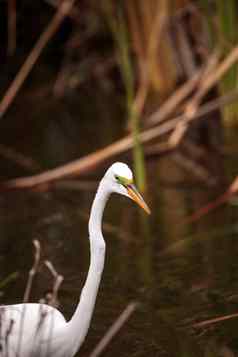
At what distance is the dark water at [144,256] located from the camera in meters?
4.35

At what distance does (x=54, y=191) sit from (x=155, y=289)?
201 cm

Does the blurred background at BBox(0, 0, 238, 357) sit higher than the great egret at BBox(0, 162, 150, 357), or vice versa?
the blurred background at BBox(0, 0, 238, 357)

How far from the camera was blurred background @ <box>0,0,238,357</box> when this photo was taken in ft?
15.6

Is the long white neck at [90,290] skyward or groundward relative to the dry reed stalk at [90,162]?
groundward

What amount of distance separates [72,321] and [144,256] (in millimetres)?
1991

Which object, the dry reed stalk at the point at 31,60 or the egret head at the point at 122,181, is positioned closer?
the egret head at the point at 122,181

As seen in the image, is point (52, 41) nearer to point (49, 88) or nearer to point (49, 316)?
point (49, 88)

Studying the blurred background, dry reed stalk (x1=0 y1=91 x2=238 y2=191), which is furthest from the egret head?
dry reed stalk (x1=0 y1=91 x2=238 y2=191)

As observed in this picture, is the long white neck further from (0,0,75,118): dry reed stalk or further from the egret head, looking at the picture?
(0,0,75,118): dry reed stalk

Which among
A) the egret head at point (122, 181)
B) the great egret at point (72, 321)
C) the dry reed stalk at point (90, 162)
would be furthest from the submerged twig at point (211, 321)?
the dry reed stalk at point (90, 162)

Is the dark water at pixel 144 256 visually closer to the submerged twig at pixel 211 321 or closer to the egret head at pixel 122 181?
the submerged twig at pixel 211 321

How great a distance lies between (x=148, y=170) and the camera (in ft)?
23.4

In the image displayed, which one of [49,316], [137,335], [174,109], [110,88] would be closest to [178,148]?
[174,109]

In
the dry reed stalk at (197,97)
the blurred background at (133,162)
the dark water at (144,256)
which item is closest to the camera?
the dark water at (144,256)
